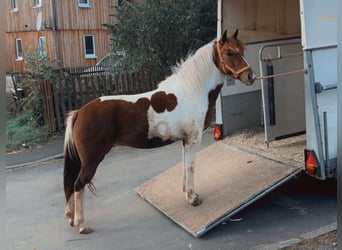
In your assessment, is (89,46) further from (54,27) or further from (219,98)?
(219,98)

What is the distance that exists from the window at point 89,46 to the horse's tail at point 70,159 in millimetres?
19630

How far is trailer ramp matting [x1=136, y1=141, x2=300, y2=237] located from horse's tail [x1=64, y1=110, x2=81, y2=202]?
3.20ft

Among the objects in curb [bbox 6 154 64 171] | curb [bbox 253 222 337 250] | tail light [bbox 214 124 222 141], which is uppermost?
tail light [bbox 214 124 222 141]

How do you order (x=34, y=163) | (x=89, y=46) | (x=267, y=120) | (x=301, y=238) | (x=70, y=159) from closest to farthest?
(x=301, y=238)
(x=70, y=159)
(x=267, y=120)
(x=34, y=163)
(x=89, y=46)

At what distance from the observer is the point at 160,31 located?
9.96 meters

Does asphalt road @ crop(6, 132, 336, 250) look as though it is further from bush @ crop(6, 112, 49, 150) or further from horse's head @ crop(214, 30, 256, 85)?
bush @ crop(6, 112, 49, 150)

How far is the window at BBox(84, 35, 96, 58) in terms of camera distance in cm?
2318

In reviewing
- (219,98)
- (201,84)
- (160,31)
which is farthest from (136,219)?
(160,31)

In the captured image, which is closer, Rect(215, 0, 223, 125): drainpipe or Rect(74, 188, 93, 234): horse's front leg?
Rect(74, 188, 93, 234): horse's front leg

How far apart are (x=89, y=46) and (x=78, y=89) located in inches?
567

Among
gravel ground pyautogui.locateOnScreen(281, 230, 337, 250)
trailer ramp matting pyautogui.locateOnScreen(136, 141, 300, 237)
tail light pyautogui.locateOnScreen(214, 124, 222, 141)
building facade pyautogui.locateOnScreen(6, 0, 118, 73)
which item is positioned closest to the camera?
gravel ground pyautogui.locateOnScreen(281, 230, 337, 250)

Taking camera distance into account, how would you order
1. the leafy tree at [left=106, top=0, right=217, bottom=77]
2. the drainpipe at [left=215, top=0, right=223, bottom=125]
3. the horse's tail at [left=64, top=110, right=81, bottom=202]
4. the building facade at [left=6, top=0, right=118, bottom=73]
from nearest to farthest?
1. the horse's tail at [left=64, top=110, right=81, bottom=202]
2. the drainpipe at [left=215, top=0, right=223, bottom=125]
3. the leafy tree at [left=106, top=0, right=217, bottom=77]
4. the building facade at [left=6, top=0, right=118, bottom=73]

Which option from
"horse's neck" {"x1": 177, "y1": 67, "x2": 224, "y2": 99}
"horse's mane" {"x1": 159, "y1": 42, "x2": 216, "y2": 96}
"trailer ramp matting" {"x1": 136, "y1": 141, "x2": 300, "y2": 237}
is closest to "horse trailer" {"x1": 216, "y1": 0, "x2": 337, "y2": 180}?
"trailer ramp matting" {"x1": 136, "y1": 141, "x2": 300, "y2": 237}

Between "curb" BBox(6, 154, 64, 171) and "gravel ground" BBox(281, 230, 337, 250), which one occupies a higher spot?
"curb" BBox(6, 154, 64, 171)
